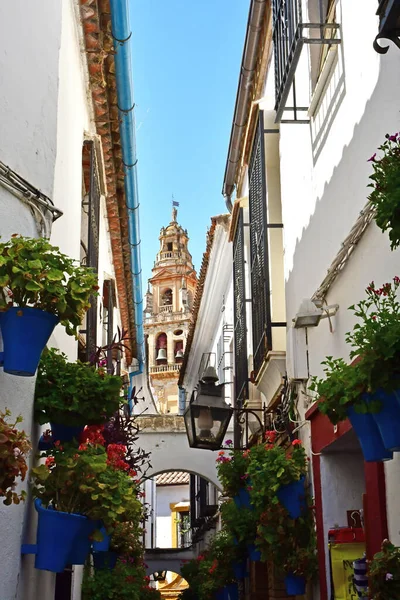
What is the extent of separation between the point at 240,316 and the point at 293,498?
216 inches

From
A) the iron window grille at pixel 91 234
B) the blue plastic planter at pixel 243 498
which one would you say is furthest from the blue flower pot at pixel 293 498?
the iron window grille at pixel 91 234

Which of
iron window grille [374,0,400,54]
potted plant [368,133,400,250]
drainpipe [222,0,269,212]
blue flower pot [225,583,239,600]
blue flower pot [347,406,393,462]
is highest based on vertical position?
drainpipe [222,0,269,212]

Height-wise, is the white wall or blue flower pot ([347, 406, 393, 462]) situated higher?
the white wall

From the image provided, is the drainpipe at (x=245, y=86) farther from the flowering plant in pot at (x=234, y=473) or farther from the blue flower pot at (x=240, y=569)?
the blue flower pot at (x=240, y=569)

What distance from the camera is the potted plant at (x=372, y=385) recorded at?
143 inches

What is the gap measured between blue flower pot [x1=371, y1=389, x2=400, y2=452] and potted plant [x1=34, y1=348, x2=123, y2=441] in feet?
7.11

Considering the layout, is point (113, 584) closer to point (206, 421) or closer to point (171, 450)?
point (206, 421)

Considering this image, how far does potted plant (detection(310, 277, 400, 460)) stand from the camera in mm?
3643

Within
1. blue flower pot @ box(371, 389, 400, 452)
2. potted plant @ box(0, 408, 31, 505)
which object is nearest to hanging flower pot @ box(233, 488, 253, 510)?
blue flower pot @ box(371, 389, 400, 452)

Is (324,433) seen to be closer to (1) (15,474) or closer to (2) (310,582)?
(2) (310,582)

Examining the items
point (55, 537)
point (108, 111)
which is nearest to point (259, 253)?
point (108, 111)

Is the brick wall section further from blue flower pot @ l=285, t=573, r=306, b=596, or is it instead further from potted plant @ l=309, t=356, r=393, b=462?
potted plant @ l=309, t=356, r=393, b=462

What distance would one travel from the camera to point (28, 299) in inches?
178

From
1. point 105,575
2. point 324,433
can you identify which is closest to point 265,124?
point 324,433
